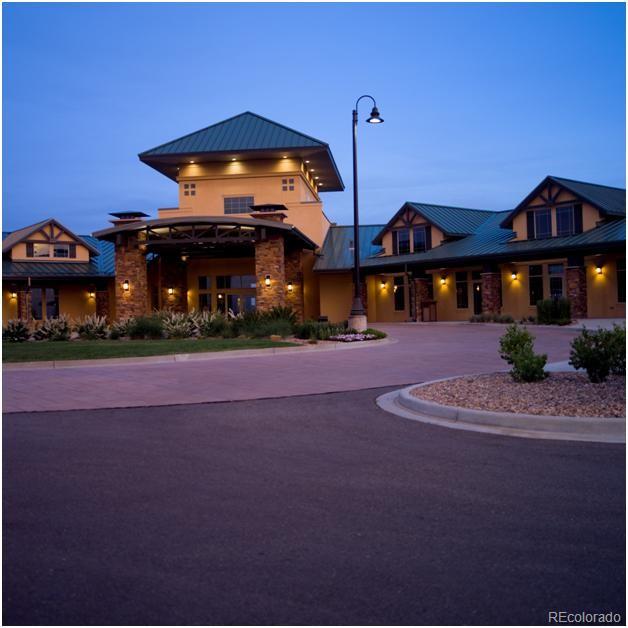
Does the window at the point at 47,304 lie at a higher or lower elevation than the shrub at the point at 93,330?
higher

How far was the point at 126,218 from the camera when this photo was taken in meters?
31.4

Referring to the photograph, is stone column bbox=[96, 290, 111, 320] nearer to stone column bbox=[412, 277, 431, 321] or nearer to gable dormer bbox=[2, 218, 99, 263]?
gable dormer bbox=[2, 218, 99, 263]

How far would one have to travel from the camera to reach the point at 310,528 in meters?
4.52

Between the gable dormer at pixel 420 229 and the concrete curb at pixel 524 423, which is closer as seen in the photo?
the concrete curb at pixel 524 423

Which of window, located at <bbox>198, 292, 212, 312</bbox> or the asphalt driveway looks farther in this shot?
window, located at <bbox>198, 292, 212, 312</bbox>

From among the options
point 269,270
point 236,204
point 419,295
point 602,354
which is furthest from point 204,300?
point 602,354

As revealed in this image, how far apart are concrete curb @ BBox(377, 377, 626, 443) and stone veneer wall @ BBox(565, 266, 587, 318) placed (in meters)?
22.4

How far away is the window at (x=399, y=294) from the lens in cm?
3769

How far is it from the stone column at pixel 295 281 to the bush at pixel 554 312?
42.0ft

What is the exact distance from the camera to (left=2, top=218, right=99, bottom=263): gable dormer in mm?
38531

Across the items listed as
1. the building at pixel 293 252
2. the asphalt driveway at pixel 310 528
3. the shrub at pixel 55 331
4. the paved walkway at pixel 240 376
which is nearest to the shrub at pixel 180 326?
the shrub at pixel 55 331

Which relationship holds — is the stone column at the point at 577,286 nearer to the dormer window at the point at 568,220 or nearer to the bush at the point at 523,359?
the dormer window at the point at 568,220

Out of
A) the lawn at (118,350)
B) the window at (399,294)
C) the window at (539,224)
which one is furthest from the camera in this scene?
the window at (399,294)

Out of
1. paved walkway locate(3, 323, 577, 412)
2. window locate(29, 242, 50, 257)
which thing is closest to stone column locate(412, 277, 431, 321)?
paved walkway locate(3, 323, 577, 412)
